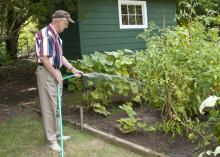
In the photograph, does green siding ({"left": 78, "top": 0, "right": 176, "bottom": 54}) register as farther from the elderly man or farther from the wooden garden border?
the elderly man

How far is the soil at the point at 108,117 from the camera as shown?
521 centimetres

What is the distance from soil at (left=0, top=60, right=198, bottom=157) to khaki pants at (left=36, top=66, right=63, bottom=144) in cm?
105

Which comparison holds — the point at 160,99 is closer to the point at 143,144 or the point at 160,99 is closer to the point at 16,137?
the point at 143,144

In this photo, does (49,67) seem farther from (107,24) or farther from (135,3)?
(135,3)

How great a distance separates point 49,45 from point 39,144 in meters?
1.47

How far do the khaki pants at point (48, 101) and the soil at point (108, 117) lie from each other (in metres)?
1.05

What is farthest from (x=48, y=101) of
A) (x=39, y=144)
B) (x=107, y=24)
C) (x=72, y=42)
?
(x=107, y=24)

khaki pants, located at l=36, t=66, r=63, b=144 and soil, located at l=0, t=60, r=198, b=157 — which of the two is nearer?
khaki pants, located at l=36, t=66, r=63, b=144

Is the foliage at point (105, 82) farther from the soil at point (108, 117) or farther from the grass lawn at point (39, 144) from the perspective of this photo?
the grass lawn at point (39, 144)

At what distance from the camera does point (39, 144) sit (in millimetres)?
5426

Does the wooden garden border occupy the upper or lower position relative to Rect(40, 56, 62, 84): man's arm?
lower

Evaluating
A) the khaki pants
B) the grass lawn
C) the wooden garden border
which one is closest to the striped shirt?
the khaki pants

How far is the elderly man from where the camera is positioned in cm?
493

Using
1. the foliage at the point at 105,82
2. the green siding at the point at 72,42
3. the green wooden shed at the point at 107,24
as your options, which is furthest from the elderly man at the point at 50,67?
the green siding at the point at 72,42
